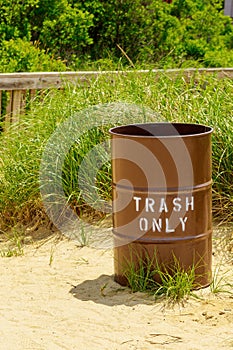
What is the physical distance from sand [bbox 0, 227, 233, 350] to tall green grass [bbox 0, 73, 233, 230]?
79 cm

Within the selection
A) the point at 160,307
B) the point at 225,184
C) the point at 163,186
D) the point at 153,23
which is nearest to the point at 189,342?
the point at 160,307

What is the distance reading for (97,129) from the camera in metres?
6.69

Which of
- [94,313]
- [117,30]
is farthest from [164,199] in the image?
[117,30]

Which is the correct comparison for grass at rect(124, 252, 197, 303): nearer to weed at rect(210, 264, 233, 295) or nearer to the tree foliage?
weed at rect(210, 264, 233, 295)

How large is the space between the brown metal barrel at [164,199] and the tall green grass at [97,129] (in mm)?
1058

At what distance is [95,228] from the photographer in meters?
6.43

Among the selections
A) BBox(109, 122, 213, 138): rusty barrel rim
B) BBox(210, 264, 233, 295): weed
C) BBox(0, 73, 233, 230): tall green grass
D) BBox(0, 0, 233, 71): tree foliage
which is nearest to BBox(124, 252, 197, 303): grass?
BBox(210, 264, 233, 295): weed

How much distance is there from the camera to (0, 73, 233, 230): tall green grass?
6.36 metres

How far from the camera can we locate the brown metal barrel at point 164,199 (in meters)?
4.95

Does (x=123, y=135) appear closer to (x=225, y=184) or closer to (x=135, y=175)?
(x=135, y=175)

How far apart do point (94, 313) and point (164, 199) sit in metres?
0.84

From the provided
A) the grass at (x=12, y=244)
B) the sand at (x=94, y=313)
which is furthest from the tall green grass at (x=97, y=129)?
the sand at (x=94, y=313)

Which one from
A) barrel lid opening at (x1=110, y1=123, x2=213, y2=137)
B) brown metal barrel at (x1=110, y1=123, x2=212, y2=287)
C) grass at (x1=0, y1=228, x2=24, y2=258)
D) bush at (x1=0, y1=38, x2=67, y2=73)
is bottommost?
grass at (x1=0, y1=228, x2=24, y2=258)

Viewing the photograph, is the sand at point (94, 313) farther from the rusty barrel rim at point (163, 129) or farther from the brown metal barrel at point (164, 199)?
the rusty barrel rim at point (163, 129)
